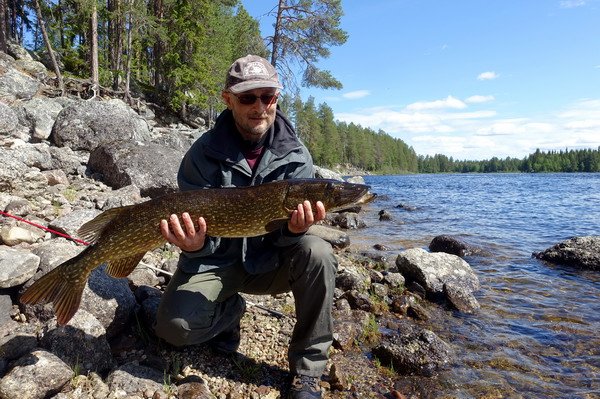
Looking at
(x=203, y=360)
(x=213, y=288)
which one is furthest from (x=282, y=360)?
(x=213, y=288)

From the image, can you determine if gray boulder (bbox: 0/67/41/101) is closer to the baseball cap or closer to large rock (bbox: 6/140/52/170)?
large rock (bbox: 6/140/52/170)

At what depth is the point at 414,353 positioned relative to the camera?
4.03m

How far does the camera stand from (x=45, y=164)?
816cm

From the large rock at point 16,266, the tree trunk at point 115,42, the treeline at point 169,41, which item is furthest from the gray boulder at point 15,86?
the large rock at point 16,266

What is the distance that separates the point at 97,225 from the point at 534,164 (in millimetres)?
141743

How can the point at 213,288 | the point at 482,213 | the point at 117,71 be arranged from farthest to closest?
the point at 117,71, the point at 482,213, the point at 213,288

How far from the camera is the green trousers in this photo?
323 cm

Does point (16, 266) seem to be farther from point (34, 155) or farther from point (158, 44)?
point (158, 44)

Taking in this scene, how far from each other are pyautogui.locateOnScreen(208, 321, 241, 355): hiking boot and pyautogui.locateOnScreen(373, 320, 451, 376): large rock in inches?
59.1

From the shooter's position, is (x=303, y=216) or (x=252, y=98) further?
(x=252, y=98)

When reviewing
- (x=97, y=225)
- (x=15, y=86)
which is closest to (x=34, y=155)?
(x=97, y=225)

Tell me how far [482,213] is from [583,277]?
11.3 metres

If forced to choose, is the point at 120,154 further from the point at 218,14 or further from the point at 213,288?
the point at 218,14

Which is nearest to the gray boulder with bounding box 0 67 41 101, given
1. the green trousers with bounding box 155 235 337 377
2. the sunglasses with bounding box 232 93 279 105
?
the sunglasses with bounding box 232 93 279 105
